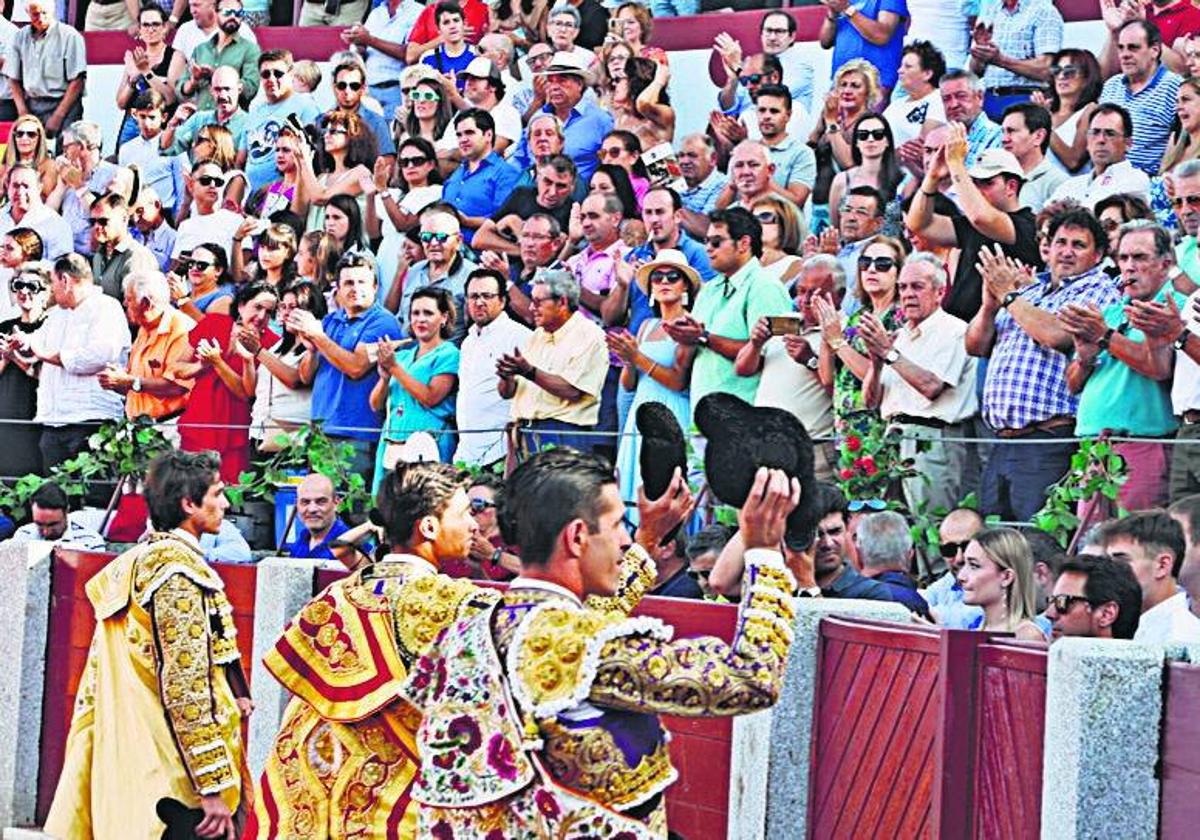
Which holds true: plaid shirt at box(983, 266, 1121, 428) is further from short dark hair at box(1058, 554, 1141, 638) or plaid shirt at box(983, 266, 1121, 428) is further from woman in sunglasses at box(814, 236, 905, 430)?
short dark hair at box(1058, 554, 1141, 638)

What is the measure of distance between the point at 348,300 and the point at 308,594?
2.83 m

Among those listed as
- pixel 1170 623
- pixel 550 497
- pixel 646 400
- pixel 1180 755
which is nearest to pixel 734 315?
pixel 646 400

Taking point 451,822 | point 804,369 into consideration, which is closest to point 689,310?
point 804,369

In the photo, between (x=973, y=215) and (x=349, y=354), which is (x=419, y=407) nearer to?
(x=349, y=354)

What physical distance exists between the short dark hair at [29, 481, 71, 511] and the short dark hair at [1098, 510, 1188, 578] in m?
6.36

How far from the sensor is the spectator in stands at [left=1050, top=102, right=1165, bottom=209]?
388 inches

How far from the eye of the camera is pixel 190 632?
23.1ft

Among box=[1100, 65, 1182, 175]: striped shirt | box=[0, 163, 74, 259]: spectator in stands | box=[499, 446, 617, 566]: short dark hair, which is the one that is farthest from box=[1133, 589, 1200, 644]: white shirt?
box=[0, 163, 74, 259]: spectator in stands

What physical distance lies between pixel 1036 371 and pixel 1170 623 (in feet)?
8.80

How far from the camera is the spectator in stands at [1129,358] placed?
8.25 m

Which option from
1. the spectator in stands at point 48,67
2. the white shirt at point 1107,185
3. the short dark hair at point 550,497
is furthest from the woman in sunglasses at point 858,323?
the spectator in stands at point 48,67

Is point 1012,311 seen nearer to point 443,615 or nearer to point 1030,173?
point 1030,173

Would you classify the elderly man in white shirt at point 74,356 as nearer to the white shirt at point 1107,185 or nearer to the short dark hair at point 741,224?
the short dark hair at point 741,224

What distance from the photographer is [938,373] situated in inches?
359
